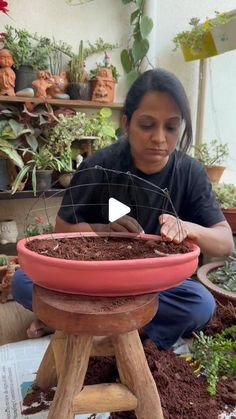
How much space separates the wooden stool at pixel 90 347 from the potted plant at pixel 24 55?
1415 mm

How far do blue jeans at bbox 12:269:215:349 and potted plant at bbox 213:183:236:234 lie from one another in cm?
81

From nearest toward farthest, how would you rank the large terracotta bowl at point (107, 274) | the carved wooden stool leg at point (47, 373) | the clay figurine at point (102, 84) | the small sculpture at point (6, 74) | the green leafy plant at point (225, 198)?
the large terracotta bowl at point (107, 274), the carved wooden stool leg at point (47, 373), the small sculpture at point (6, 74), the green leafy plant at point (225, 198), the clay figurine at point (102, 84)

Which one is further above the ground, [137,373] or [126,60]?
[126,60]

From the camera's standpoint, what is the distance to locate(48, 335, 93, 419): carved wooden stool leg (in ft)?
2.11

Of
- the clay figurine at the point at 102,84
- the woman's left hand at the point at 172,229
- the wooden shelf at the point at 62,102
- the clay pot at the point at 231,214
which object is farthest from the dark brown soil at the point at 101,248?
the clay figurine at the point at 102,84

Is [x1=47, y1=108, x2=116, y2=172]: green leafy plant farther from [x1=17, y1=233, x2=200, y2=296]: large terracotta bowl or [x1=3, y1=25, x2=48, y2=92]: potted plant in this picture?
[x1=17, y1=233, x2=200, y2=296]: large terracotta bowl

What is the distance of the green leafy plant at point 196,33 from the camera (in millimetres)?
1905

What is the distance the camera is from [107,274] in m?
0.57

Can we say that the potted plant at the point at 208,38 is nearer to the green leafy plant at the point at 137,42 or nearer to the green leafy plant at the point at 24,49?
the green leafy plant at the point at 137,42

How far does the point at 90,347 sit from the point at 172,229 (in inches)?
10.6

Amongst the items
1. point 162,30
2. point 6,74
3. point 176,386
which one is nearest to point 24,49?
point 6,74

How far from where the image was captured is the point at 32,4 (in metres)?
1.86

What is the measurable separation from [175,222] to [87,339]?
0.28 m

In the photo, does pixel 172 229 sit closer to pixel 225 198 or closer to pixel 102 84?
pixel 225 198
